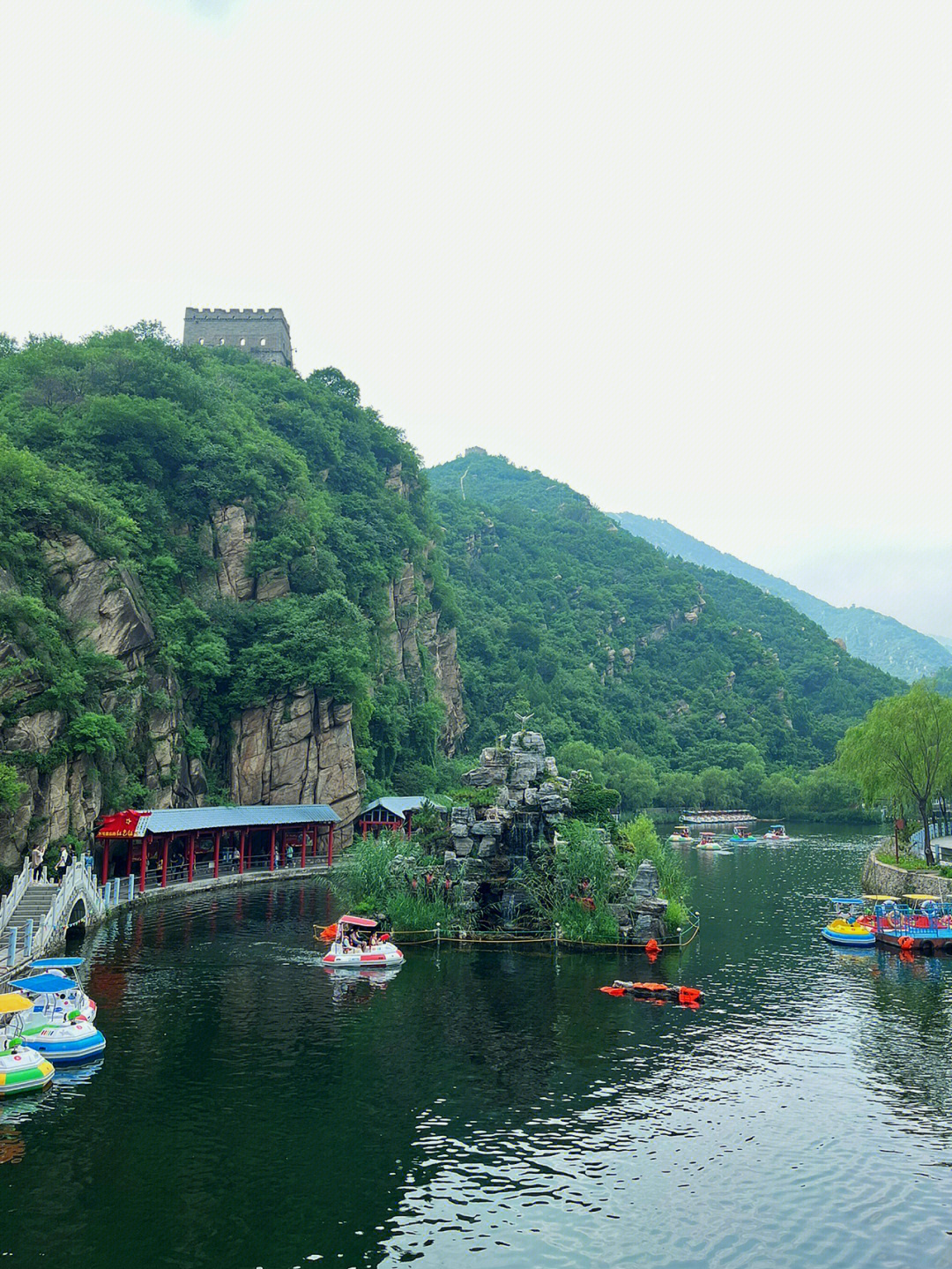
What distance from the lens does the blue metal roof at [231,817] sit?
60469 millimetres

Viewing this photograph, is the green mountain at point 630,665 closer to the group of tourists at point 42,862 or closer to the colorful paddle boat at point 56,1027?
→ the group of tourists at point 42,862

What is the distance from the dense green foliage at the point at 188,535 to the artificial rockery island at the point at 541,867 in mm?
22866

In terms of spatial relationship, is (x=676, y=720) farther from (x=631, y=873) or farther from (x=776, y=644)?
(x=631, y=873)

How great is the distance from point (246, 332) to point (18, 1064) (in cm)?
12257

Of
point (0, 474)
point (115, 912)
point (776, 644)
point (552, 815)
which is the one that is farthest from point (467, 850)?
point (776, 644)

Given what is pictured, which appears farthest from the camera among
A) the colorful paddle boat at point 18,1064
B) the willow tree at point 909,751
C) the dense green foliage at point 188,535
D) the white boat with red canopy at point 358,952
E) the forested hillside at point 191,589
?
the willow tree at point 909,751

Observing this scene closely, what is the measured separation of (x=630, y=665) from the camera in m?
176

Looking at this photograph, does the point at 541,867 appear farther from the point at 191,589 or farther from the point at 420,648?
the point at 420,648

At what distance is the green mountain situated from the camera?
151500 millimetres

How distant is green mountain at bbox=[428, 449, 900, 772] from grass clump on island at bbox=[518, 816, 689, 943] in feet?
286

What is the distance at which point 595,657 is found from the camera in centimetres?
17238

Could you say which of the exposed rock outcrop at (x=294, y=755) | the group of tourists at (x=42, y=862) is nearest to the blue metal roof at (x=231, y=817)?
the exposed rock outcrop at (x=294, y=755)

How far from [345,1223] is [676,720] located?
152482 mm

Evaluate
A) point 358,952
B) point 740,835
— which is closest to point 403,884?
point 358,952
